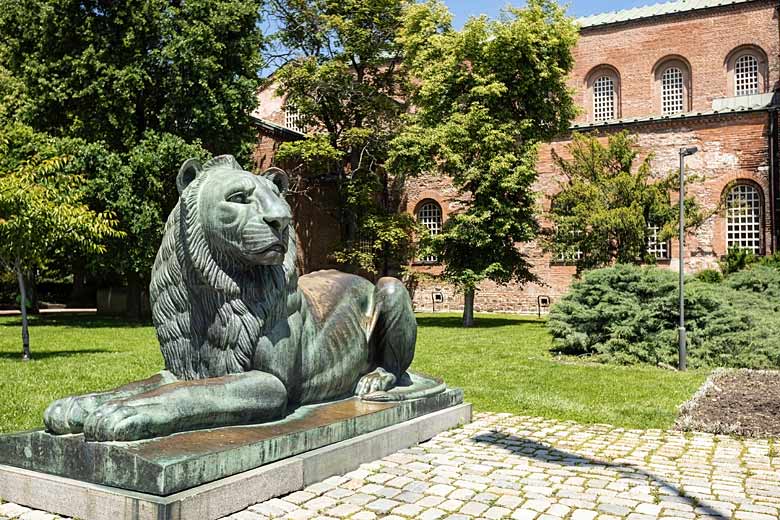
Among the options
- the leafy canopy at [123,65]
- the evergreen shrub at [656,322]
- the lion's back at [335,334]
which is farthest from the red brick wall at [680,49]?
the lion's back at [335,334]

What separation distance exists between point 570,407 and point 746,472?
3.38m

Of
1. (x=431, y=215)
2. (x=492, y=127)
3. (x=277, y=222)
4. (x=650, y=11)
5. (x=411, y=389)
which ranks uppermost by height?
(x=650, y=11)

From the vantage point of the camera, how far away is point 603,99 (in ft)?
131

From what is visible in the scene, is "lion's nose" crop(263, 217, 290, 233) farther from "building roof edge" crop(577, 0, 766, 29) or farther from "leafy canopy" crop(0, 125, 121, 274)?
"building roof edge" crop(577, 0, 766, 29)

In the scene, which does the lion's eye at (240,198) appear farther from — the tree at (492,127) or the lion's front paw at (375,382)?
the tree at (492,127)

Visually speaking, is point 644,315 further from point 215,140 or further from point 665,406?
point 215,140

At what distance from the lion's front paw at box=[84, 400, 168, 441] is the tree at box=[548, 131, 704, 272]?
17951mm

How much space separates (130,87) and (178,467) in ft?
70.0

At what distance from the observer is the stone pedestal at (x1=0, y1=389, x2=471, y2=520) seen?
3688 mm

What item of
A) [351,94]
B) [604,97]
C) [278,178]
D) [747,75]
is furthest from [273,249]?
[604,97]

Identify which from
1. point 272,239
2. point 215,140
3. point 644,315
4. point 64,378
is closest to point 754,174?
point 644,315

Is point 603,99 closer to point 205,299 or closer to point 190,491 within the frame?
point 205,299

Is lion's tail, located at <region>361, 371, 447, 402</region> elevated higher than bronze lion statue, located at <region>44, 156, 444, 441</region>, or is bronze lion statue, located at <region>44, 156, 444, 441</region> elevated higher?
bronze lion statue, located at <region>44, 156, 444, 441</region>

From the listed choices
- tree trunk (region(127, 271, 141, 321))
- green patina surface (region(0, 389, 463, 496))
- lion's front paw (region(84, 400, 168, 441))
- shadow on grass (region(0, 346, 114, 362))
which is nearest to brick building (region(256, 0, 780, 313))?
tree trunk (region(127, 271, 141, 321))
